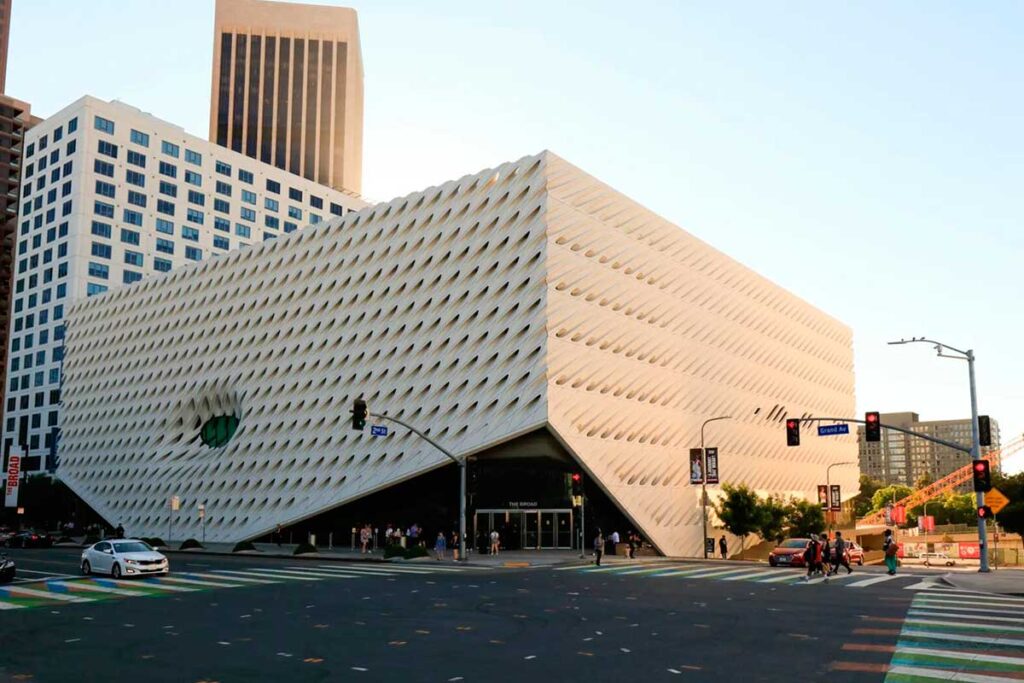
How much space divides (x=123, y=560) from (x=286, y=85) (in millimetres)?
137234

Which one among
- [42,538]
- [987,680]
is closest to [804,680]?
[987,680]

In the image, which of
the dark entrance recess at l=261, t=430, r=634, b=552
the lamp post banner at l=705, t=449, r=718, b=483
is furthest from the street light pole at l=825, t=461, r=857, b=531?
the dark entrance recess at l=261, t=430, r=634, b=552

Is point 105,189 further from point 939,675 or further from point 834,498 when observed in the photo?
point 939,675

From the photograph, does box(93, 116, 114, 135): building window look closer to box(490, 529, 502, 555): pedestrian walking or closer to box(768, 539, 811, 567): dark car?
box(490, 529, 502, 555): pedestrian walking

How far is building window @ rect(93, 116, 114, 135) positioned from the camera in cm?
9662

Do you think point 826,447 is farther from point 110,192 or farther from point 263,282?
point 110,192

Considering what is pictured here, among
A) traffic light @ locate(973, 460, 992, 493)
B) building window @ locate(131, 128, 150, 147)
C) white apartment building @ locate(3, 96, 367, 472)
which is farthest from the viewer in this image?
building window @ locate(131, 128, 150, 147)

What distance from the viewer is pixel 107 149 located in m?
97.6

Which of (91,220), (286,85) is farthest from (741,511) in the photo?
(286,85)

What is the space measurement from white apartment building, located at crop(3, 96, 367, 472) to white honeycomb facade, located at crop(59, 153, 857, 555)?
15557 mm

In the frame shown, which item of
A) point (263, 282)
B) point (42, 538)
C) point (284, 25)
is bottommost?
point (42, 538)

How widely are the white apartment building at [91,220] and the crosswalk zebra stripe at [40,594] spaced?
73.9m

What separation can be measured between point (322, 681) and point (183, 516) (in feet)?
199

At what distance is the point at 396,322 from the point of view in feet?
188
